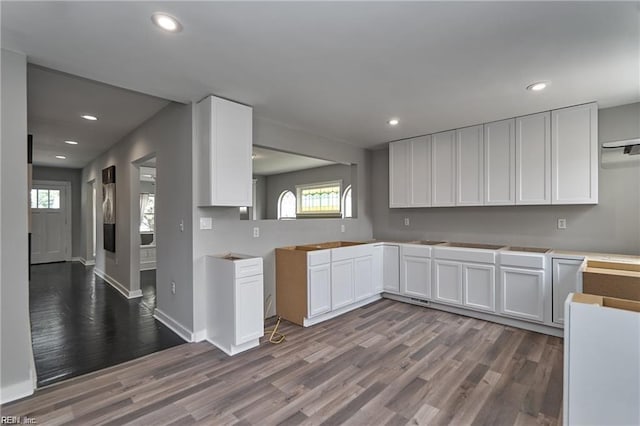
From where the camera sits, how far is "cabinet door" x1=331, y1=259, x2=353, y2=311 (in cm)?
365

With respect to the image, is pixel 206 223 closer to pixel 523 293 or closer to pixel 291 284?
pixel 291 284

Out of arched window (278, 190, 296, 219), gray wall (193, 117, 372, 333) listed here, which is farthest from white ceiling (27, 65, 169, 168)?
arched window (278, 190, 296, 219)

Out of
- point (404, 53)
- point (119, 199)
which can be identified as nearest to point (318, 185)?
point (119, 199)

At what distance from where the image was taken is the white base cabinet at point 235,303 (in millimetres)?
2699

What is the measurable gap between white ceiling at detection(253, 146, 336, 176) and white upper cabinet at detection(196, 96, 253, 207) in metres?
2.32

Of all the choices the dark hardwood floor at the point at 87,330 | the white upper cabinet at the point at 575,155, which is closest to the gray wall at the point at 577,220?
the white upper cabinet at the point at 575,155

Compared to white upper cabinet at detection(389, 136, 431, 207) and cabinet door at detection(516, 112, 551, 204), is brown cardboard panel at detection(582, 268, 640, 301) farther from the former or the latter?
white upper cabinet at detection(389, 136, 431, 207)

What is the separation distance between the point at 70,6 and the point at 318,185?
18.5ft

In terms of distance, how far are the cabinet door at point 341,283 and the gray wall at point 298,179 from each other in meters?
2.57

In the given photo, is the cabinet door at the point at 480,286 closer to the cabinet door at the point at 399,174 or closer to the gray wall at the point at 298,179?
the cabinet door at the point at 399,174

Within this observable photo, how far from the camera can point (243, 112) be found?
306 cm

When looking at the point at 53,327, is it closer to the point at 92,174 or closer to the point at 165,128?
the point at 165,128

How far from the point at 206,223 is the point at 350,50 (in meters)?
2.13

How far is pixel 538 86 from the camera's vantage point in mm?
2658
